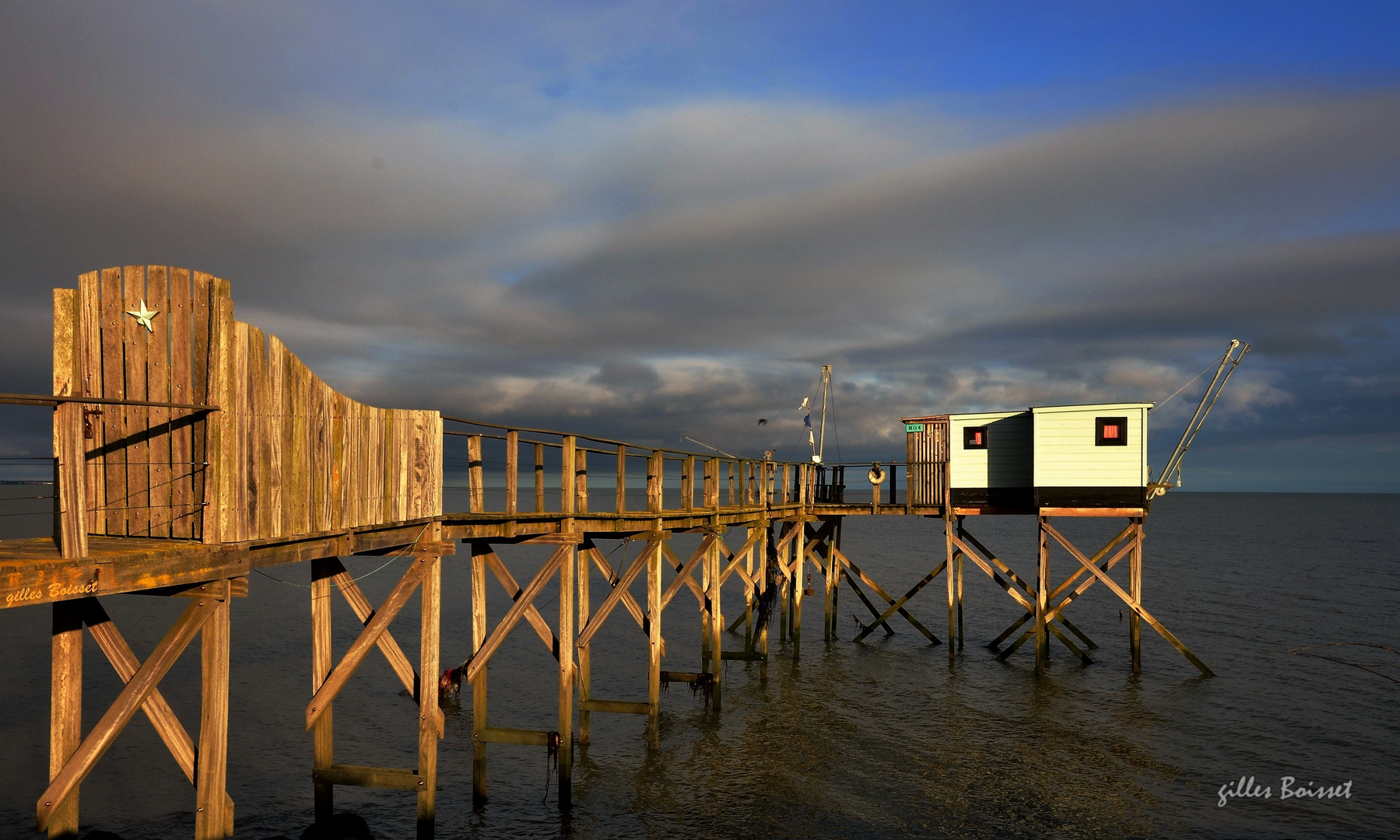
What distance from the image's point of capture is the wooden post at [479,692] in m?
15.8

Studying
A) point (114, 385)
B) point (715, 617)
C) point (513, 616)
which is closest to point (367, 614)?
point (513, 616)

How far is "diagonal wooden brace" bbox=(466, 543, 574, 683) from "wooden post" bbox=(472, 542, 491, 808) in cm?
68

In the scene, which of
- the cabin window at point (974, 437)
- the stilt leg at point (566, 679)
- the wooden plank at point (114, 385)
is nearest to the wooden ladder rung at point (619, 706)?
the stilt leg at point (566, 679)

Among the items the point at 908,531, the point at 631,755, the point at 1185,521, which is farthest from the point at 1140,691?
the point at 1185,521

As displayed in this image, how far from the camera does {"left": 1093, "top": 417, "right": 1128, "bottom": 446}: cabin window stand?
26.6 meters

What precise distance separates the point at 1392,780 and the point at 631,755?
1564 centimetres

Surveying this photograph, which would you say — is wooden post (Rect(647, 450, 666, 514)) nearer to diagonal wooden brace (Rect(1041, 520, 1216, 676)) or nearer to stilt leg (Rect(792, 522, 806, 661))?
stilt leg (Rect(792, 522, 806, 661))

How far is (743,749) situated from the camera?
1919 cm

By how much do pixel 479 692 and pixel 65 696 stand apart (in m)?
7.69

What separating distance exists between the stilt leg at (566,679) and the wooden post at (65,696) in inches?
285

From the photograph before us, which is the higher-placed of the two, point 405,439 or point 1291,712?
point 405,439

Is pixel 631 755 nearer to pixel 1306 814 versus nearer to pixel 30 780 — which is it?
pixel 30 780

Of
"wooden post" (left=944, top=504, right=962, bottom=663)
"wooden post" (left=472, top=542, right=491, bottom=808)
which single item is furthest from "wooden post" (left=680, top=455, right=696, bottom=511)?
"wooden post" (left=944, top=504, right=962, bottom=663)

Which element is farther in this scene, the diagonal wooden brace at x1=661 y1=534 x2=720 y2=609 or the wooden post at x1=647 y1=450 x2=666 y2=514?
the diagonal wooden brace at x1=661 y1=534 x2=720 y2=609
